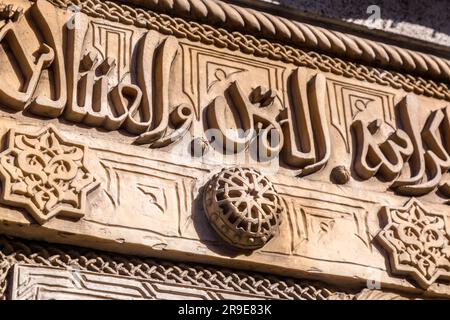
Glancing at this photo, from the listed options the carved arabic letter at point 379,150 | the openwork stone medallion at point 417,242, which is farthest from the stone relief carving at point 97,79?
the openwork stone medallion at point 417,242

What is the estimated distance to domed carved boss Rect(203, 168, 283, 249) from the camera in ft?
11.2

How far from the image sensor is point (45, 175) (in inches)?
128

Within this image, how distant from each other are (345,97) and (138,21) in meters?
0.74

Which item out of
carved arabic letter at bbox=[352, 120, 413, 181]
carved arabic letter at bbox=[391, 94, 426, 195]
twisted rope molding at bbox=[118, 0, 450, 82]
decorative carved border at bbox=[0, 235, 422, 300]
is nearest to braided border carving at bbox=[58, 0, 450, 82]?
twisted rope molding at bbox=[118, 0, 450, 82]

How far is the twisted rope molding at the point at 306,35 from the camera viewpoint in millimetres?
3783

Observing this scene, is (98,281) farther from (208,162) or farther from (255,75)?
(255,75)

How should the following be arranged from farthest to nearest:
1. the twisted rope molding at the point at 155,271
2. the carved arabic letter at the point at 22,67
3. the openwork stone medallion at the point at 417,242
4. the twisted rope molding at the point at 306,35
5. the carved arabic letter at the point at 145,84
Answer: the twisted rope molding at the point at 306,35
the openwork stone medallion at the point at 417,242
the carved arabic letter at the point at 145,84
the carved arabic letter at the point at 22,67
the twisted rope molding at the point at 155,271

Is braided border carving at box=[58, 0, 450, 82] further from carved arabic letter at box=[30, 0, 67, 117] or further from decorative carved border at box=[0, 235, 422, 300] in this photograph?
decorative carved border at box=[0, 235, 422, 300]

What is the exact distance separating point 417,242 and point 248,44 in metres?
0.82

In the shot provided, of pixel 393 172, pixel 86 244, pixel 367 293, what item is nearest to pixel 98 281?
pixel 86 244

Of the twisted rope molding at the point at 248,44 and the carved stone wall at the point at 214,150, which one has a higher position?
the twisted rope molding at the point at 248,44

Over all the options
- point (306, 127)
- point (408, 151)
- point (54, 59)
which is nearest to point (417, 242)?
point (408, 151)

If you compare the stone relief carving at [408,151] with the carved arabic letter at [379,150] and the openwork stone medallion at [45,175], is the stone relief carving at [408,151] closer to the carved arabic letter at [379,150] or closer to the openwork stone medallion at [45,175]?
the carved arabic letter at [379,150]

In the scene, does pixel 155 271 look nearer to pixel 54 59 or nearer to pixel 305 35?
pixel 54 59
